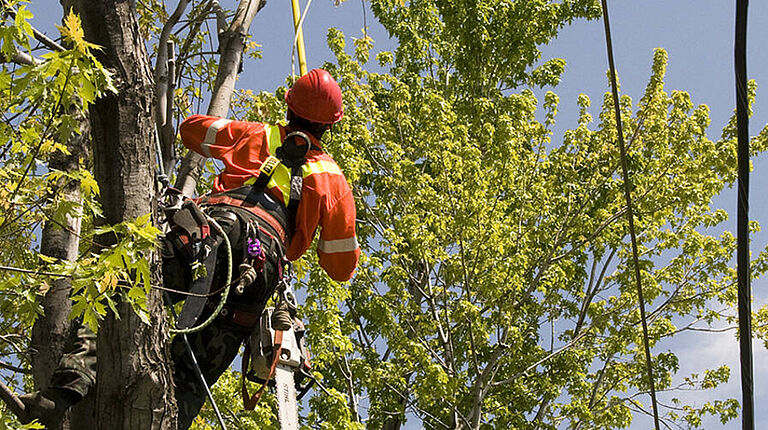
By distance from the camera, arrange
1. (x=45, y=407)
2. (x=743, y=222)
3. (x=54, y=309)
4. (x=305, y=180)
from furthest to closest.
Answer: (x=54, y=309)
(x=305, y=180)
(x=743, y=222)
(x=45, y=407)

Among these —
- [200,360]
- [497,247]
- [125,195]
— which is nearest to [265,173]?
[200,360]

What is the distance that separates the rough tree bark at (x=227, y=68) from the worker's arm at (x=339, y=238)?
0.97 m

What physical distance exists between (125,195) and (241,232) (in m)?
1.07

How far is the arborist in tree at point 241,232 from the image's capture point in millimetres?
4047

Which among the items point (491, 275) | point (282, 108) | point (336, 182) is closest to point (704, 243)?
point (491, 275)

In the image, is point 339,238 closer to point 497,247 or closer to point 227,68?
point 227,68

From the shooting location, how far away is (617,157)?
572 inches

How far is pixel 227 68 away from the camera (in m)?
5.83

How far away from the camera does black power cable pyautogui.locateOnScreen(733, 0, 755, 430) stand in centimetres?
374

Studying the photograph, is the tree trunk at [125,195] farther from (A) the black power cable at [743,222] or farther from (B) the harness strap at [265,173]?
(A) the black power cable at [743,222]

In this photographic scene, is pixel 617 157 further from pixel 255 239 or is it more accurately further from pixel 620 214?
pixel 255 239

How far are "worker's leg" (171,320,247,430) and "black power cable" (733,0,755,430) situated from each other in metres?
2.27

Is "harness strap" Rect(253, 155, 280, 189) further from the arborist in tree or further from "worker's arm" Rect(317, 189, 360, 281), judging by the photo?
"worker's arm" Rect(317, 189, 360, 281)

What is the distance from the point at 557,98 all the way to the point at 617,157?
1.67m
